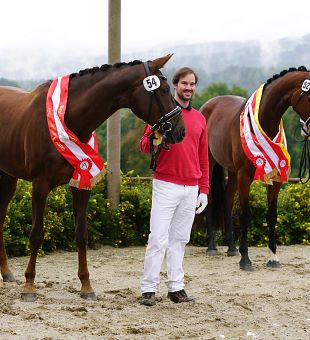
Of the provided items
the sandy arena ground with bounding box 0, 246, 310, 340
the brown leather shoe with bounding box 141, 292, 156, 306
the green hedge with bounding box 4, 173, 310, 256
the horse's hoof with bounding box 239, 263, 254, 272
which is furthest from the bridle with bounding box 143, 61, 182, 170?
the green hedge with bounding box 4, 173, 310, 256

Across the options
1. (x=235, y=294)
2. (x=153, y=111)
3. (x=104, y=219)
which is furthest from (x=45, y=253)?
(x=153, y=111)

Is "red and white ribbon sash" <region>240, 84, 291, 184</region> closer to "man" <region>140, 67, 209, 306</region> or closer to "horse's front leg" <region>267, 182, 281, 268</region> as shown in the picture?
"horse's front leg" <region>267, 182, 281, 268</region>

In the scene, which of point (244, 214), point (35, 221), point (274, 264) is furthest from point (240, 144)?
point (35, 221)

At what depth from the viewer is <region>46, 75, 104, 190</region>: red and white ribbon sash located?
5027 mm

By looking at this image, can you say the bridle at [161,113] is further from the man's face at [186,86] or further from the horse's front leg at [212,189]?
the horse's front leg at [212,189]

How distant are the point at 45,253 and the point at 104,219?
3.20 feet

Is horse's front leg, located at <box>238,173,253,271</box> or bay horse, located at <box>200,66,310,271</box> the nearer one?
bay horse, located at <box>200,66,310,271</box>

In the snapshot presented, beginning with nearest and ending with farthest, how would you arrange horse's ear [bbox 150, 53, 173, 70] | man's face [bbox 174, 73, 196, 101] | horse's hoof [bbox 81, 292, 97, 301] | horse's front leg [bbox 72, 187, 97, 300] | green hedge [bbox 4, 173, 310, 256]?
horse's ear [bbox 150, 53, 173, 70]
man's face [bbox 174, 73, 196, 101]
horse's hoof [bbox 81, 292, 97, 301]
horse's front leg [bbox 72, 187, 97, 300]
green hedge [bbox 4, 173, 310, 256]

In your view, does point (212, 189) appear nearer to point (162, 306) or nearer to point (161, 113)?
point (162, 306)

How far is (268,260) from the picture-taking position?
725 cm

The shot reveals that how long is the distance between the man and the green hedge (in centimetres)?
286

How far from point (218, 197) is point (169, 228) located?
330 cm

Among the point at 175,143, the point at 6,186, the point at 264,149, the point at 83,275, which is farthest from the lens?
the point at 264,149

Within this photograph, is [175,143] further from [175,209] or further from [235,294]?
[235,294]
